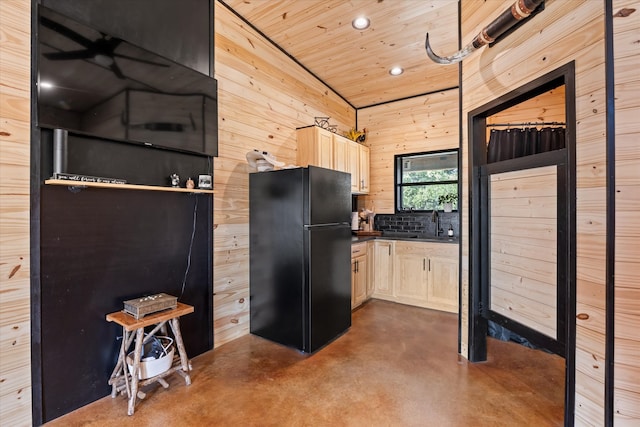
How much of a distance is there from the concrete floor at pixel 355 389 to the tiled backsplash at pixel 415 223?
183 centimetres

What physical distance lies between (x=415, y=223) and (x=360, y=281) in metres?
1.37

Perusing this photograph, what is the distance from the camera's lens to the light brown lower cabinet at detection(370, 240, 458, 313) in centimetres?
362

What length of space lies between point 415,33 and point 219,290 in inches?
123

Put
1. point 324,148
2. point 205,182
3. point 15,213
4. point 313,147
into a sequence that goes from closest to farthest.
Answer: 1. point 15,213
2. point 205,182
3. point 313,147
4. point 324,148

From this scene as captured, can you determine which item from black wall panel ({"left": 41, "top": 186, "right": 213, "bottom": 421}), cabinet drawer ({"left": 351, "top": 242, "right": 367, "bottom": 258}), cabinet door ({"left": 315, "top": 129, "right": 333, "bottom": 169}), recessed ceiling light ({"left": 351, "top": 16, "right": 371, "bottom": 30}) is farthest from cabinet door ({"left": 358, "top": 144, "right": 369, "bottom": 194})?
black wall panel ({"left": 41, "top": 186, "right": 213, "bottom": 421})

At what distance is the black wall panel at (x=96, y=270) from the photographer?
174cm

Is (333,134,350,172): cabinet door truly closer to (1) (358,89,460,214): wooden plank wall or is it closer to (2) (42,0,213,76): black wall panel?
(1) (358,89,460,214): wooden plank wall

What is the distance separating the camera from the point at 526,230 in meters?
1.98

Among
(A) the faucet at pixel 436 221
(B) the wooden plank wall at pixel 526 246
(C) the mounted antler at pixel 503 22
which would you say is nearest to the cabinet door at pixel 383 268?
(A) the faucet at pixel 436 221

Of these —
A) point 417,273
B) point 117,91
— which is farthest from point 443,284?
point 117,91

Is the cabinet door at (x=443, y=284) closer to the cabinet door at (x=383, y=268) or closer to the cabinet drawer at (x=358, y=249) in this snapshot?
the cabinet door at (x=383, y=268)

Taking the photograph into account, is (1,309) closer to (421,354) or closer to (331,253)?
(331,253)

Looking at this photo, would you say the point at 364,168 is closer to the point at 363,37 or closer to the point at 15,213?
the point at 363,37

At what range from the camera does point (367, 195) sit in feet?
16.2
